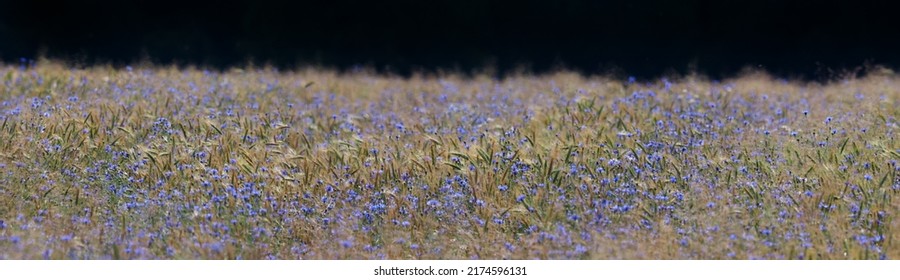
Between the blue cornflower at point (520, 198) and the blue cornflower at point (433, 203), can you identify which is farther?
the blue cornflower at point (433, 203)

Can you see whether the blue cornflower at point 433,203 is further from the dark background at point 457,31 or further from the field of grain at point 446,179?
the dark background at point 457,31

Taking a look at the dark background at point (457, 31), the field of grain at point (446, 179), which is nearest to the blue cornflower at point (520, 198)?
the field of grain at point (446, 179)

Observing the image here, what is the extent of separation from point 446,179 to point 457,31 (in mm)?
6688

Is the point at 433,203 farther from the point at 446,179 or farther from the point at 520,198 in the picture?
the point at 520,198

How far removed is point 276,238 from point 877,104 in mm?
4789

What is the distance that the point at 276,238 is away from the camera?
16.9 feet

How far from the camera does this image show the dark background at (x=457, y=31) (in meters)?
11.2

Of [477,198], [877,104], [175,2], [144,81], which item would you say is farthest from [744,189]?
[175,2]

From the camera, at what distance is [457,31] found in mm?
12172

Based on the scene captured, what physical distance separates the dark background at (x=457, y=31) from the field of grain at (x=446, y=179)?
335 centimetres

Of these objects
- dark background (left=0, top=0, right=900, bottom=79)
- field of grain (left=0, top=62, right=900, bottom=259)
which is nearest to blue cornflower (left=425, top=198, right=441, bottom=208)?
field of grain (left=0, top=62, right=900, bottom=259)

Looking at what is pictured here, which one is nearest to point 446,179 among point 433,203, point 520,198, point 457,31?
point 433,203

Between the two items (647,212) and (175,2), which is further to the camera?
(175,2)

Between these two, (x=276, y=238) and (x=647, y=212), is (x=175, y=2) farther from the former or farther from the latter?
(x=647, y=212)
